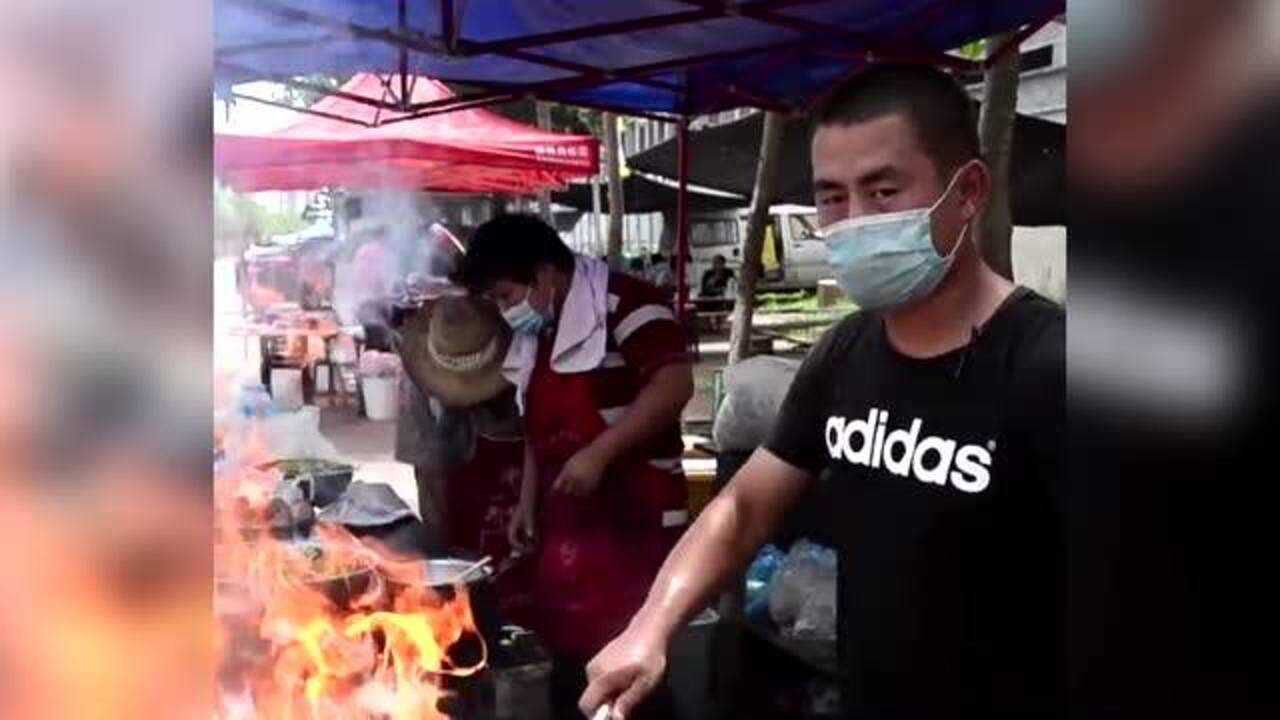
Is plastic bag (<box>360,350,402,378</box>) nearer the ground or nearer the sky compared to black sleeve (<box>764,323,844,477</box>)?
nearer the ground

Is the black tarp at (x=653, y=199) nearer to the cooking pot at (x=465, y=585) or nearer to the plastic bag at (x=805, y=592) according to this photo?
the plastic bag at (x=805, y=592)

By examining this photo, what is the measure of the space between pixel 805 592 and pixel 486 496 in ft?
4.15

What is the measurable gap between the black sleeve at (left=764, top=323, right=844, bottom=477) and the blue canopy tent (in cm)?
237

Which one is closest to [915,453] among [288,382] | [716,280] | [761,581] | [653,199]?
A: [761,581]

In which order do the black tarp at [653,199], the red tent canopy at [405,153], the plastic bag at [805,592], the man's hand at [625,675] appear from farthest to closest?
1. the black tarp at [653,199]
2. the red tent canopy at [405,153]
3. the plastic bag at [805,592]
4. the man's hand at [625,675]

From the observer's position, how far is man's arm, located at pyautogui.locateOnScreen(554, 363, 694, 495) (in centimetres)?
350

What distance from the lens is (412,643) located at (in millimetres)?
3170

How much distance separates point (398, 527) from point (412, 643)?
0.76 m

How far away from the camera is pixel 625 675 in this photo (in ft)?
6.14

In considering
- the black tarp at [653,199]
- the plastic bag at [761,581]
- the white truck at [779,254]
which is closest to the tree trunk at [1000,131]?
the plastic bag at [761,581]

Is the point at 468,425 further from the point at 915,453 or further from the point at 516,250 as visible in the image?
the point at 915,453

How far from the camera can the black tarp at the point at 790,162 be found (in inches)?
310

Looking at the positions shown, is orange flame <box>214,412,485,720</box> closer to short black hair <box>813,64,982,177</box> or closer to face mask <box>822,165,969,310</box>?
face mask <box>822,165,969,310</box>

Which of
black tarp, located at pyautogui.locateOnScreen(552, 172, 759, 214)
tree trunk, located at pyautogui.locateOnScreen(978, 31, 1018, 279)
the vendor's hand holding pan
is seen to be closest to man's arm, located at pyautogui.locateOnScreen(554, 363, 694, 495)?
the vendor's hand holding pan
